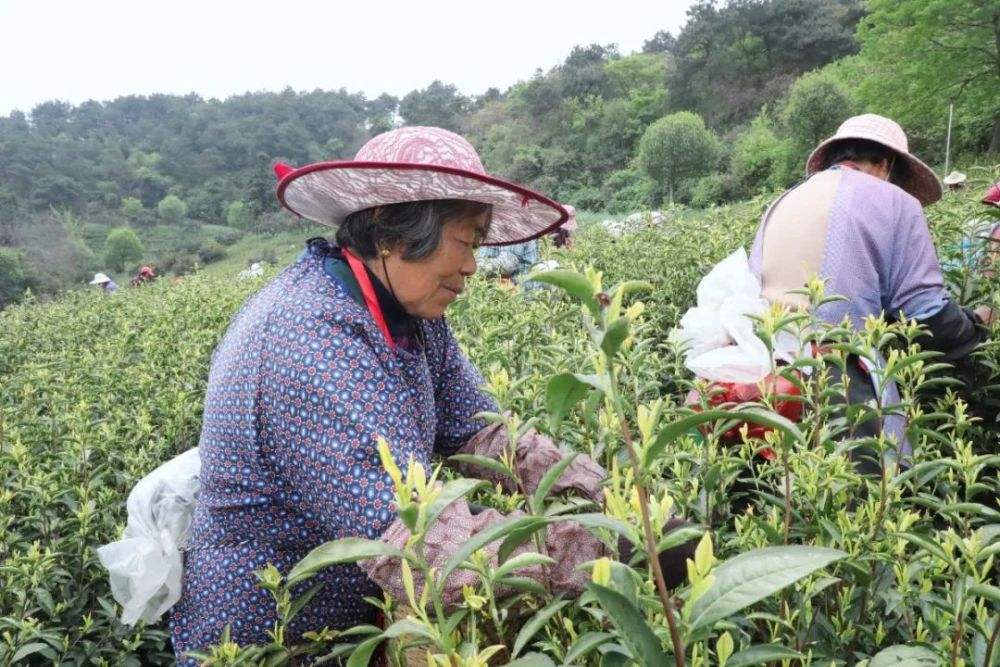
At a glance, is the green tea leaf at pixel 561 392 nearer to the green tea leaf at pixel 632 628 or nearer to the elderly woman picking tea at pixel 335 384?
the green tea leaf at pixel 632 628

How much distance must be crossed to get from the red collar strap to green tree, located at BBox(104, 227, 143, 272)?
4837 centimetres

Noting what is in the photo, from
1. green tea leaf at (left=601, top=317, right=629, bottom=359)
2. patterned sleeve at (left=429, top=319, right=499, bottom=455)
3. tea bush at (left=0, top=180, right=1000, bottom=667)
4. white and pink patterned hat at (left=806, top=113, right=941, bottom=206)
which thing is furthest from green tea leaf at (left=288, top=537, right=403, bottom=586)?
white and pink patterned hat at (left=806, top=113, right=941, bottom=206)

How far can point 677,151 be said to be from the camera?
1300 inches

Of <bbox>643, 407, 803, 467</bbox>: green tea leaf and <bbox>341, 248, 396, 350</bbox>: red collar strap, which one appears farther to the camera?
<bbox>341, 248, 396, 350</bbox>: red collar strap

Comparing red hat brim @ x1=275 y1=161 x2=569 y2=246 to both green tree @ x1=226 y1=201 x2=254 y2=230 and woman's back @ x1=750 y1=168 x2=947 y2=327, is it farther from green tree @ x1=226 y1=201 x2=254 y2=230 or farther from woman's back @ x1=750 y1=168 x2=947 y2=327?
green tree @ x1=226 y1=201 x2=254 y2=230

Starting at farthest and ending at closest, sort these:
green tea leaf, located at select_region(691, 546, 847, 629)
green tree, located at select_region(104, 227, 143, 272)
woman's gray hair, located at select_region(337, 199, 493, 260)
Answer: green tree, located at select_region(104, 227, 143, 272) → woman's gray hair, located at select_region(337, 199, 493, 260) → green tea leaf, located at select_region(691, 546, 847, 629)

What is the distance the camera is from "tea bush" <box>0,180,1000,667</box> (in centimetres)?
82

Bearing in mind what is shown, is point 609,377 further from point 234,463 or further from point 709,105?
point 709,105

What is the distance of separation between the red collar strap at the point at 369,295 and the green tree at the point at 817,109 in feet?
87.1

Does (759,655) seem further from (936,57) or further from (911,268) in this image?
(936,57)

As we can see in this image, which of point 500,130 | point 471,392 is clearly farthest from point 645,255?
point 500,130

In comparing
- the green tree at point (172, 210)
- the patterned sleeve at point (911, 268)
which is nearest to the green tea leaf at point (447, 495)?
the patterned sleeve at point (911, 268)

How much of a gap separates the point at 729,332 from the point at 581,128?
48154 mm

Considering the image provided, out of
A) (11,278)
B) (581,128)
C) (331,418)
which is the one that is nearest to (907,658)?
(331,418)
